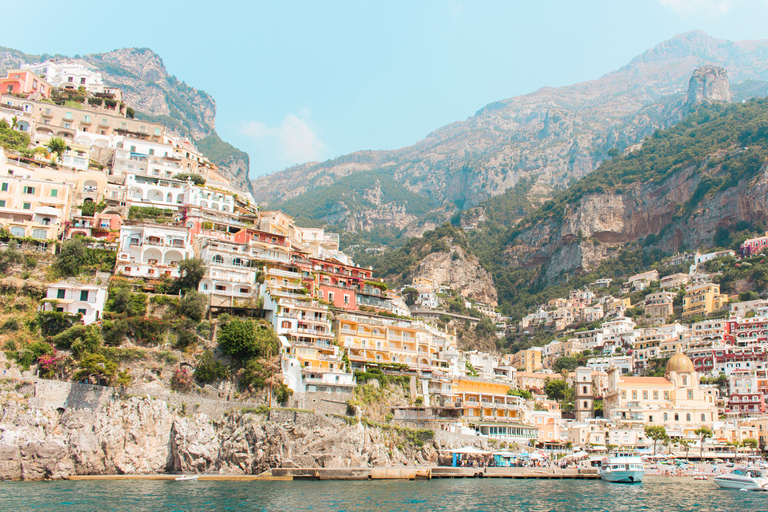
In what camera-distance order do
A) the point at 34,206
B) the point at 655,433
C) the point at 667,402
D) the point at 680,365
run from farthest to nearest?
the point at 680,365 → the point at 667,402 → the point at 655,433 → the point at 34,206

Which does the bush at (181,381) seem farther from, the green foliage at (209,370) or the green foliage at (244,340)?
the green foliage at (244,340)

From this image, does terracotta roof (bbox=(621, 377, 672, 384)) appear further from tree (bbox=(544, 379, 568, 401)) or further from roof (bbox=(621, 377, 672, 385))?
tree (bbox=(544, 379, 568, 401))

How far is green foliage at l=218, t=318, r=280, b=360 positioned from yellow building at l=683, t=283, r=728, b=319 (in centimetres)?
9365

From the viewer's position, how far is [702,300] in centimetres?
12650

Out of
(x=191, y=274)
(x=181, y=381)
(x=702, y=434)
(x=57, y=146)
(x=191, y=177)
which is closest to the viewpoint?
(x=181, y=381)

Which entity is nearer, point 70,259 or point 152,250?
point 70,259

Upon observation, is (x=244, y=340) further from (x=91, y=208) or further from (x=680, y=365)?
(x=680, y=365)

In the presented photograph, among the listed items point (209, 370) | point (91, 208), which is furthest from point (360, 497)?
point (91, 208)

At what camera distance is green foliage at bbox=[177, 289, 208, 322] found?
58906 millimetres

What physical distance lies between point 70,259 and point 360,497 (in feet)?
118

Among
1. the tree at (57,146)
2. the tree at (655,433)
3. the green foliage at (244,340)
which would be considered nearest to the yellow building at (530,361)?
the tree at (655,433)

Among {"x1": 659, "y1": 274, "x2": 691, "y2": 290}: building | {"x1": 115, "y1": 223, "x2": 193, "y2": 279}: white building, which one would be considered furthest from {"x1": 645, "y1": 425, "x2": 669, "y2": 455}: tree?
{"x1": 659, "y1": 274, "x2": 691, "y2": 290}: building

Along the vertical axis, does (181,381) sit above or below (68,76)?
below

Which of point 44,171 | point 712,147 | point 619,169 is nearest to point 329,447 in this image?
point 44,171
